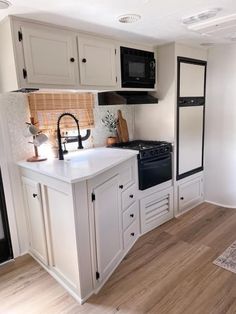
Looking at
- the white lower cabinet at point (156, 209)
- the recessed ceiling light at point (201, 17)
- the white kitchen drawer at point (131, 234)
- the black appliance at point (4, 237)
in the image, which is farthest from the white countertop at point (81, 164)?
the recessed ceiling light at point (201, 17)

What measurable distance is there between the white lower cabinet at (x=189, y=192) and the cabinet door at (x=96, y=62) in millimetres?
1668

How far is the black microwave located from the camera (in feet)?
8.57

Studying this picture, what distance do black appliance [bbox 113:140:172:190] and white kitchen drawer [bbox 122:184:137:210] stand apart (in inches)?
4.6

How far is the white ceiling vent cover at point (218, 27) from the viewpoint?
2.08 metres

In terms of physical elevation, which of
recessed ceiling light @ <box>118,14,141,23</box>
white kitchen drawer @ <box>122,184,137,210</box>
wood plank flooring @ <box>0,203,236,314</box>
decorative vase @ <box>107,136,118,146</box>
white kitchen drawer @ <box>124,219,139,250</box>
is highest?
recessed ceiling light @ <box>118,14,141,23</box>

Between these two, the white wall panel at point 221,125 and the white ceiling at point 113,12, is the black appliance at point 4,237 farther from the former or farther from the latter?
the white wall panel at point 221,125

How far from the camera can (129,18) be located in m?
1.94

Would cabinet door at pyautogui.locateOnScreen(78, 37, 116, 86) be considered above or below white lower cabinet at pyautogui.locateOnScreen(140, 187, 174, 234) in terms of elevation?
above

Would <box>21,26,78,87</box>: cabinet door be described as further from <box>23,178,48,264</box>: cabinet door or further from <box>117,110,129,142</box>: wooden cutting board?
<box>117,110,129,142</box>: wooden cutting board

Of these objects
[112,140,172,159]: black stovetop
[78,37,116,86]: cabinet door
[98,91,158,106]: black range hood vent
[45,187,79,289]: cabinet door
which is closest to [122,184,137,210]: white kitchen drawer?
[112,140,172,159]: black stovetop

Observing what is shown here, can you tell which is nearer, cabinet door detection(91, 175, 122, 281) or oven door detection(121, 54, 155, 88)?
cabinet door detection(91, 175, 122, 281)

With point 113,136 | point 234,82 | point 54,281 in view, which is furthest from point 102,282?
point 234,82

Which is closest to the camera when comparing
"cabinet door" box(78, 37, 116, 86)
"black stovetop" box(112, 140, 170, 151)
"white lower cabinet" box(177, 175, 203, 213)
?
"cabinet door" box(78, 37, 116, 86)

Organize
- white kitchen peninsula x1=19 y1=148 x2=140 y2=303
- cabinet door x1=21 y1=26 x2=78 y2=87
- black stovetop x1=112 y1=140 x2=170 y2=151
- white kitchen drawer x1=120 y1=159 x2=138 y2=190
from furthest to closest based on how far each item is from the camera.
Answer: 1. black stovetop x1=112 y1=140 x2=170 y2=151
2. white kitchen drawer x1=120 y1=159 x2=138 y2=190
3. cabinet door x1=21 y1=26 x2=78 y2=87
4. white kitchen peninsula x1=19 y1=148 x2=140 y2=303
